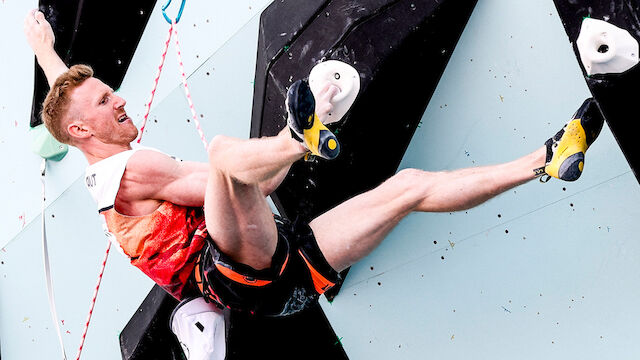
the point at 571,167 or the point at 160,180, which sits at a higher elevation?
the point at 160,180

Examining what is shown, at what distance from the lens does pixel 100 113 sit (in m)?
1.77

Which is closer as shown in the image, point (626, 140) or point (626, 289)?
point (626, 140)

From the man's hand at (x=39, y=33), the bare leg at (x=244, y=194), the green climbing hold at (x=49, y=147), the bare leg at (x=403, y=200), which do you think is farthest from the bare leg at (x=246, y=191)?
the green climbing hold at (x=49, y=147)

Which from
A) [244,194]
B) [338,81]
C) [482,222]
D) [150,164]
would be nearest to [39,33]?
[150,164]

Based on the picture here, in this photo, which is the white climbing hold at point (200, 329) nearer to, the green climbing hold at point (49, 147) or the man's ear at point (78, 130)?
the man's ear at point (78, 130)

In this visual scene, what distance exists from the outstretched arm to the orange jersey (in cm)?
49

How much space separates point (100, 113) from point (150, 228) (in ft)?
1.06

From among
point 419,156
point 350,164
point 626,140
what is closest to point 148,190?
point 350,164

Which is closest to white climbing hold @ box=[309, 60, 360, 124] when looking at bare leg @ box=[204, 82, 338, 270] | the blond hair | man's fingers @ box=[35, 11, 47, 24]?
bare leg @ box=[204, 82, 338, 270]

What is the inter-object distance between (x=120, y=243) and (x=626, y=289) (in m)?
1.19

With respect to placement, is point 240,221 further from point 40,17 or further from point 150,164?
point 40,17

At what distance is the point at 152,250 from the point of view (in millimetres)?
1686

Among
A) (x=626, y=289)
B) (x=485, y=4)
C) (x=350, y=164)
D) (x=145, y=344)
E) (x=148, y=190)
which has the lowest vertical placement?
(x=626, y=289)

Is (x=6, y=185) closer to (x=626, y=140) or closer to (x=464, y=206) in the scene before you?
(x=464, y=206)
